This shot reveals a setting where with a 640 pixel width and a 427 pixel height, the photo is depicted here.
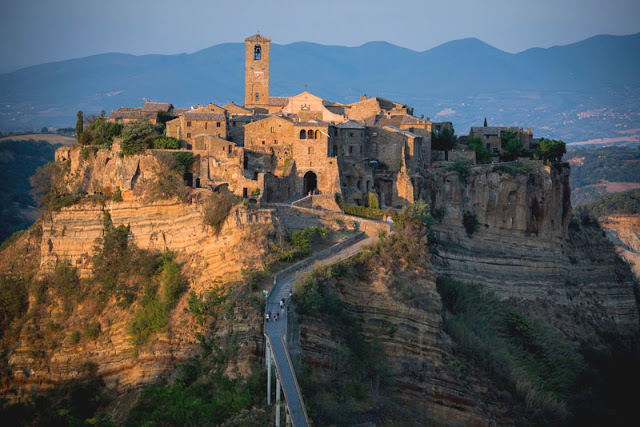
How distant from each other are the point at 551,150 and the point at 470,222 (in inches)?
452

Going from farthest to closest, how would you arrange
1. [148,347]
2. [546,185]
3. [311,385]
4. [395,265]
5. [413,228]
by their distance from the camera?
[546,185]
[413,228]
[395,265]
[148,347]
[311,385]

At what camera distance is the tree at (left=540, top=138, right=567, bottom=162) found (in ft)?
177

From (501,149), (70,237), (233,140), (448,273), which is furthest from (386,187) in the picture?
(70,237)

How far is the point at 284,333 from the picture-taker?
2373 centimetres

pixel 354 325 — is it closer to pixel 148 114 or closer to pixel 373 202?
pixel 373 202

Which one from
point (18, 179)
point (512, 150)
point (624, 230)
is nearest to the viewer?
point (512, 150)

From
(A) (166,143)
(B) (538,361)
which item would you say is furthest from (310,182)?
(B) (538,361)

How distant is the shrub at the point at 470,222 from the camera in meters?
47.6

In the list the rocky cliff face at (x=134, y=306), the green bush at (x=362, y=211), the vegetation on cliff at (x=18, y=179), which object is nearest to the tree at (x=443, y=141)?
the green bush at (x=362, y=211)

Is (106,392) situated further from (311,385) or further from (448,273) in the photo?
(448,273)

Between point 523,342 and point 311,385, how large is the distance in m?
19.8

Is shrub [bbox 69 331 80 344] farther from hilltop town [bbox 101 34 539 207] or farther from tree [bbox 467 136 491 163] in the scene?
tree [bbox 467 136 491 163]

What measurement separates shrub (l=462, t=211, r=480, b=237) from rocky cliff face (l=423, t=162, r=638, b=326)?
220mm

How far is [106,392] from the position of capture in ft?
101
